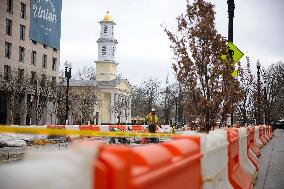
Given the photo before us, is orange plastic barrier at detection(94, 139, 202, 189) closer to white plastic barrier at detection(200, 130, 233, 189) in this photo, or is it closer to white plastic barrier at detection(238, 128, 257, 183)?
white plastic barrier at detection(200, 130, 233, 189)

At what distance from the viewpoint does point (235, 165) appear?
634 centimetres

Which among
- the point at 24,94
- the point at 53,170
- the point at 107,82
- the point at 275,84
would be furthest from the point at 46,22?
the point at 107,82

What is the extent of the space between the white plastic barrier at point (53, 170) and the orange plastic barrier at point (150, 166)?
Answer: 92 mm

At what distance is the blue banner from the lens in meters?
48.4

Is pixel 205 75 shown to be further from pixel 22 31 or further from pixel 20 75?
pixel 22 31

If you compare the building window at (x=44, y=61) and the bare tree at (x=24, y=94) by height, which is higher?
the building window at (x=44, y=61)

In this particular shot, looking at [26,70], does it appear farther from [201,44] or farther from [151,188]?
[151,188]

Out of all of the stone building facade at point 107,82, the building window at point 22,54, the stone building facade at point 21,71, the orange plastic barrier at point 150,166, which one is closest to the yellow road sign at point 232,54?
the orange plastic barrier at point 150,166

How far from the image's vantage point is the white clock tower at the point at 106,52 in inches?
Answer: 3964

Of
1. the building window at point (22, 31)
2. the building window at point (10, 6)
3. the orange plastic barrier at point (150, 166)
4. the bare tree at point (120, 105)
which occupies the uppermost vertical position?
the building window at point (10, 6)

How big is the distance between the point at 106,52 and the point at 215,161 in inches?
3911

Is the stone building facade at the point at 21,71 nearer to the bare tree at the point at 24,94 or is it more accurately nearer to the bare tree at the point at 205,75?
the bare tree at the point at 24,94

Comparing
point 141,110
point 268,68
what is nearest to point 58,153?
point 268,68

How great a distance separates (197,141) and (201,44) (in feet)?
31.1
